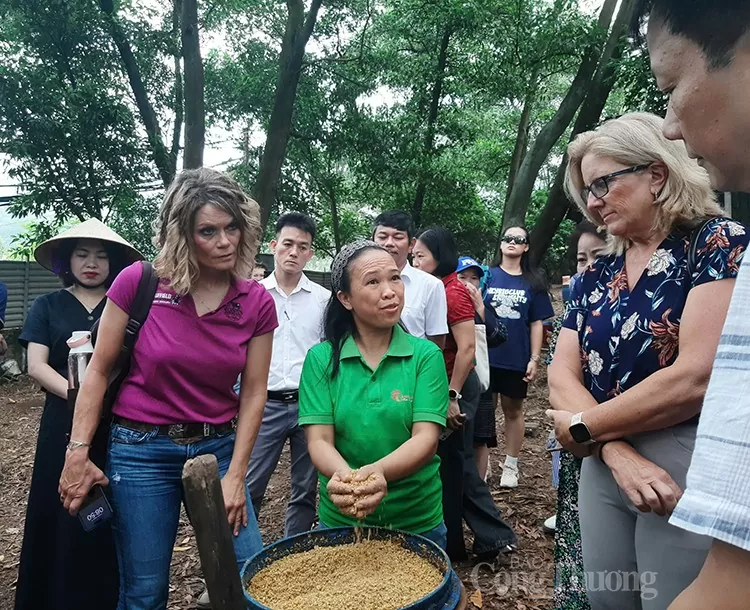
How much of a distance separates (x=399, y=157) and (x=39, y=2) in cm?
653

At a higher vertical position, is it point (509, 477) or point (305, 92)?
point (305, 92)

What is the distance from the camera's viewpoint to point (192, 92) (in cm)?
985

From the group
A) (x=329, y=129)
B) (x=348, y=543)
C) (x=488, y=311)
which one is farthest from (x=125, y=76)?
(x=348, y=543)

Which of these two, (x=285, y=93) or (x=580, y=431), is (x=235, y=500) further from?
(x=285, y=93)

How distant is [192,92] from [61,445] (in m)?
8.21

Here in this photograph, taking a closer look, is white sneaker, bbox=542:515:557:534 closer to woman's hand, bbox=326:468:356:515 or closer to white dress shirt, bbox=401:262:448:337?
white dress shirt, bbox=401:262:448:337

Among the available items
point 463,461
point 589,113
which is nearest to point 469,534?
point 463,461

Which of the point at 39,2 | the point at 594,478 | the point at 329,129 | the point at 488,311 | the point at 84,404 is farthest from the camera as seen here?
the point at 329,129

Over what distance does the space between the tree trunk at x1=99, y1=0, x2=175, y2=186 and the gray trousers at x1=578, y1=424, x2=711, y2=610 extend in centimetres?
952

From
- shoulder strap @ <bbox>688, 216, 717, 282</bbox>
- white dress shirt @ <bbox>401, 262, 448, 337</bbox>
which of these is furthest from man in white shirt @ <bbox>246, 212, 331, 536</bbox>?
shoulder strap @ <bbox>688, 216, 717, 282</bbox>

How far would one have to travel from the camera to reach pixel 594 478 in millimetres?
1909

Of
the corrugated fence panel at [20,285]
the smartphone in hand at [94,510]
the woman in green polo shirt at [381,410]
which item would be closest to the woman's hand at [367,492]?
the woman in green polo shirt at [381,410]

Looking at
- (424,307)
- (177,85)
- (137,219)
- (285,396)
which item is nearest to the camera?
(424,307)

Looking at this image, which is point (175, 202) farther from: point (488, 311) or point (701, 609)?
point (488, 311)
